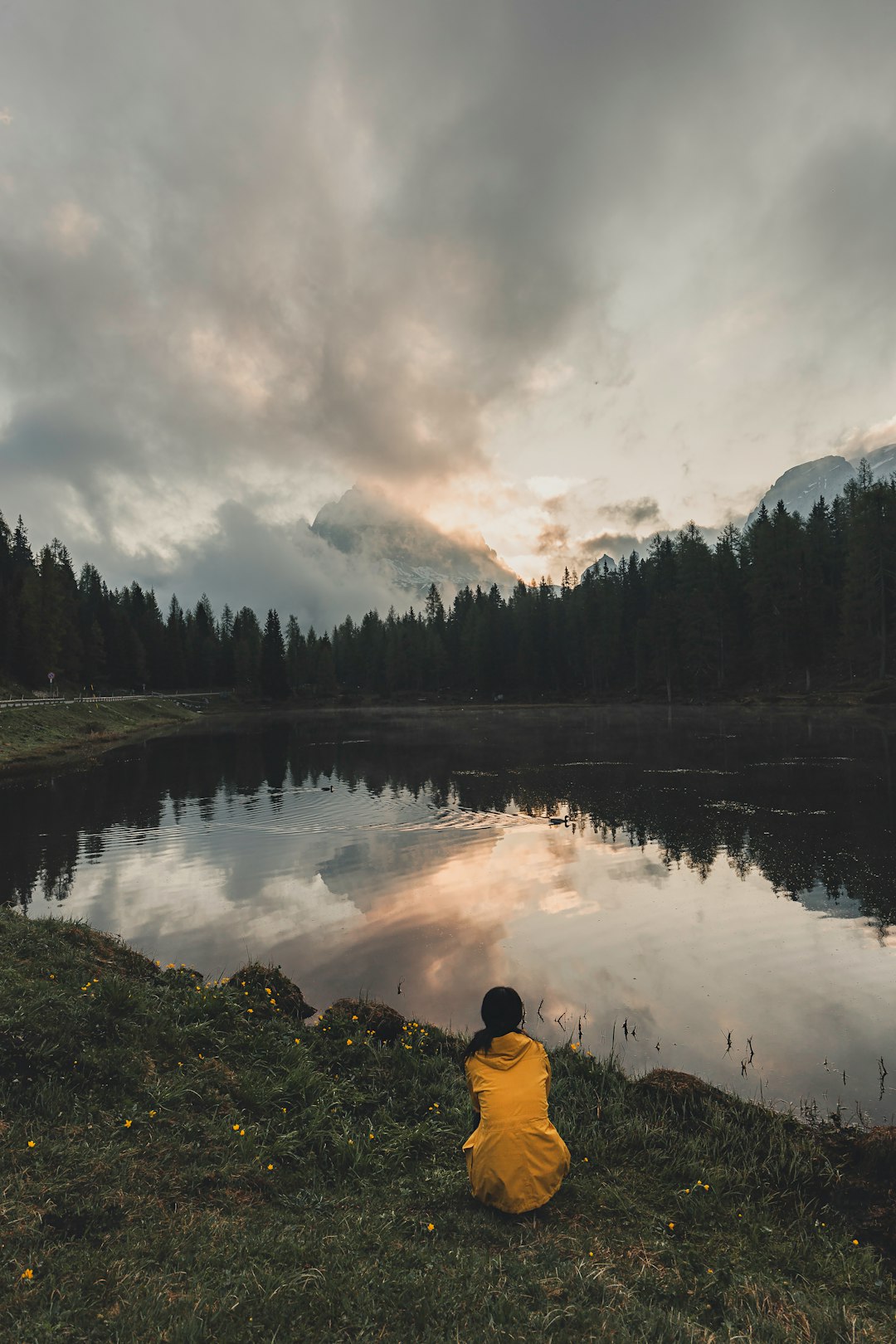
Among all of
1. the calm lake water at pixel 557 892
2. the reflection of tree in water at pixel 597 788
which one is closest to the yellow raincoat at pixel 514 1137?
the calm lake water at pixel 557 892

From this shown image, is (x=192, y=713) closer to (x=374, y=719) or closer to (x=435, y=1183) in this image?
(x=374, y=719)

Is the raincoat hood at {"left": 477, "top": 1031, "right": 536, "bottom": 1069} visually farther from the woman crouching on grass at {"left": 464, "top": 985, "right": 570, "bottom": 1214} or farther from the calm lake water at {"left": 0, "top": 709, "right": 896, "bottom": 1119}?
the calm lake water at {"left": 0, "top": 709, "right": 896, "bottom": 1119}

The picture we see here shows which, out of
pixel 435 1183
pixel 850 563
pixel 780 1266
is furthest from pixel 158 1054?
pixel 850 563

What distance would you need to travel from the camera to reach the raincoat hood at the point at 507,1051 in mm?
6293

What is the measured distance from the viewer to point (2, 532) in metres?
114

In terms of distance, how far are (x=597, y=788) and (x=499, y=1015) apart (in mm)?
27845

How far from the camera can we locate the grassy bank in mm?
50125

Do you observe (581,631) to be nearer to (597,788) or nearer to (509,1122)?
(597,788)

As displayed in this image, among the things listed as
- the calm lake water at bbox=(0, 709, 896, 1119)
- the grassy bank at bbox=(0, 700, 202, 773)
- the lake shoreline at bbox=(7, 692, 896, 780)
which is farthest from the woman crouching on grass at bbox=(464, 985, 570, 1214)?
the grassy bank at bbox=(0, 700, 202, 773)

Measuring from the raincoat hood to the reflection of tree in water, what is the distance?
40.5 ft

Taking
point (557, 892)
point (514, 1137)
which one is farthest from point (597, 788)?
point (514, 1137)

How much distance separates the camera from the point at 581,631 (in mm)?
132375

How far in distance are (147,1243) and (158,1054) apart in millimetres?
3388

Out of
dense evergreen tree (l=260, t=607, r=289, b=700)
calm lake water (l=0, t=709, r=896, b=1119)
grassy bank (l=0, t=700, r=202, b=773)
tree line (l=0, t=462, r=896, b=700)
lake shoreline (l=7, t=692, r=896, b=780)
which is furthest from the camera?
dense evergreen tree (l=260, t=607, r=289, b=700)
